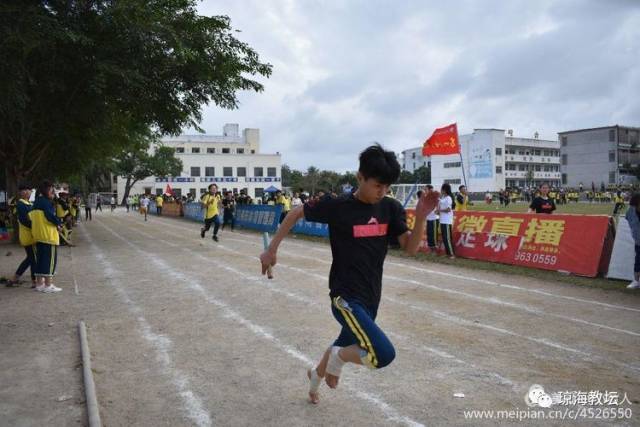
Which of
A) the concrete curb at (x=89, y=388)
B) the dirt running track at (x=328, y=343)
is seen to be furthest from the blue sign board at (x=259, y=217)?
the concrete curb at (x=89, y=388)

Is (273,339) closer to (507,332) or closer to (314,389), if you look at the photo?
(314,389)

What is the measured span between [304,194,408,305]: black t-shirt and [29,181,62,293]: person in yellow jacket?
273 inches

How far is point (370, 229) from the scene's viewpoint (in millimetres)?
3654

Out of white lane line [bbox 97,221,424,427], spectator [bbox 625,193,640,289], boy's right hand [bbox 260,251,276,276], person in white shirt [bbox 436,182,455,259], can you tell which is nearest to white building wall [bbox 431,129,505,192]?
person in white shirt [bbox 436,182,455,259]

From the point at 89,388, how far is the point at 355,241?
8.66ft

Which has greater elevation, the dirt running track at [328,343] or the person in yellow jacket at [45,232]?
the person in yellow jacket at [45,232]

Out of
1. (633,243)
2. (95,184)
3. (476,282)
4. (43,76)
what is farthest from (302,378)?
(95,184)

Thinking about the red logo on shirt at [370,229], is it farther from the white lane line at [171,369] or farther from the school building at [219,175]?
the school building at [219,175]

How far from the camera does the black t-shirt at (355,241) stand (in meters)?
3.63

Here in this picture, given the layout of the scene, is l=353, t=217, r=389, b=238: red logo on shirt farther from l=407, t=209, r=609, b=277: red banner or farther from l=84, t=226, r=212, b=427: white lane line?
l=407, t=209, r=609, b=277: red banner

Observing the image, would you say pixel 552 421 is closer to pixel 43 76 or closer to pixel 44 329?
pixel 44 329

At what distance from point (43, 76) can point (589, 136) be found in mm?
81959

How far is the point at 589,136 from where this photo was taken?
259 ft

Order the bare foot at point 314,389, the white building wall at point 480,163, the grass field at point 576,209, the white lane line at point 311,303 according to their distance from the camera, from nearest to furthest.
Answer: the bare foot at point 314,389 → the white lane line at point 311,303 → the grass field at point 576,209 → the white building wall at point 480,163
